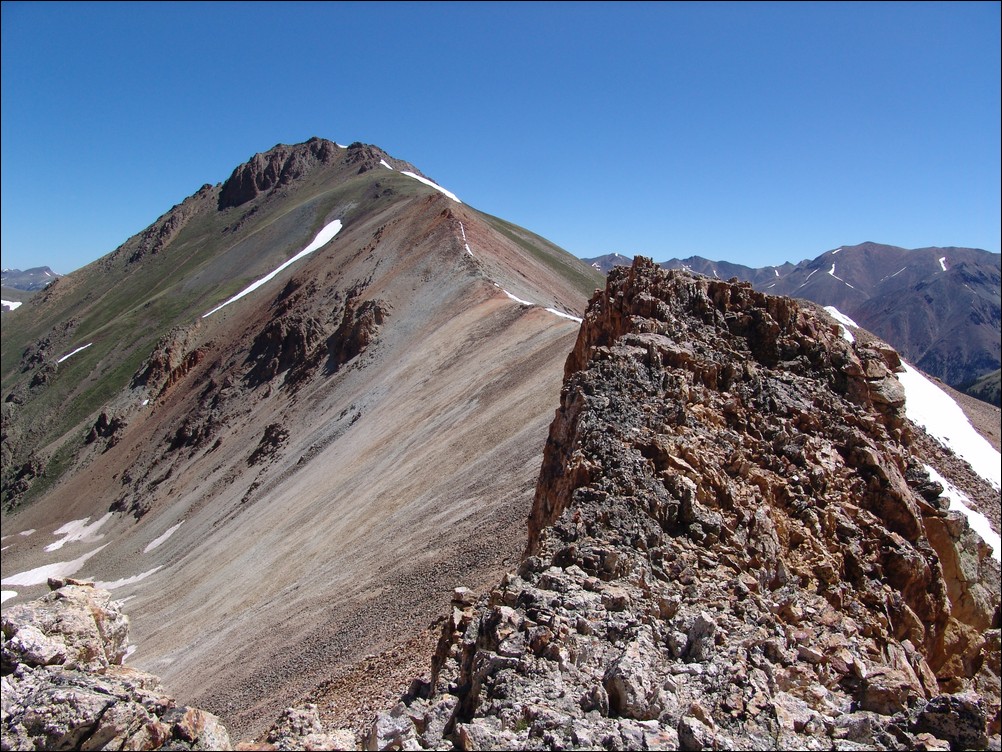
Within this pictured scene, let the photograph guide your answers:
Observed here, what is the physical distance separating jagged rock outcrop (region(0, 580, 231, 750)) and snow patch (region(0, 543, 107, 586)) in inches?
2053

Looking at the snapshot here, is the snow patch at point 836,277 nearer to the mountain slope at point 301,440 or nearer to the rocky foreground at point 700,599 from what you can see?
the mountain slope at point 301,440

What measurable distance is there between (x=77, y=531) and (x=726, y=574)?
6887 centimetres

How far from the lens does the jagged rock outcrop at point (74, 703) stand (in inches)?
273

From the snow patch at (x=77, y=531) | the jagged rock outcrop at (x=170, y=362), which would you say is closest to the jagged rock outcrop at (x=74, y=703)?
the snow patch at (x=77, y=531)

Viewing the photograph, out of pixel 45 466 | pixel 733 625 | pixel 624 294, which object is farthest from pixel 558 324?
pixel 45 466

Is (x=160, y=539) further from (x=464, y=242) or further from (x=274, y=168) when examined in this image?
(x=274, y=168)

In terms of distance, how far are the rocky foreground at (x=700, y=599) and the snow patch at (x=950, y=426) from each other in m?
20.1

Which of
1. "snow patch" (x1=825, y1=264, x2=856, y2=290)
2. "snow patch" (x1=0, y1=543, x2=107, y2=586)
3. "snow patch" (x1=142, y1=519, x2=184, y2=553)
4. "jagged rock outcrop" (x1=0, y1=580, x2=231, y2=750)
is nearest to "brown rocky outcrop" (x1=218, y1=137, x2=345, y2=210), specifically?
"snow patch" (x1=0, y1=543, x2=107, y2=586)

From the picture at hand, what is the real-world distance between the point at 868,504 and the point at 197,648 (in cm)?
2588

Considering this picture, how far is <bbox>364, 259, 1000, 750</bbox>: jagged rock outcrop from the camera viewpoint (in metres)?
6.95

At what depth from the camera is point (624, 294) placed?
725 inches

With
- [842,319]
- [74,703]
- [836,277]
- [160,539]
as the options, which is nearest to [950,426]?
[842,319]

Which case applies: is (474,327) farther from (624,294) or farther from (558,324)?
(624,294)

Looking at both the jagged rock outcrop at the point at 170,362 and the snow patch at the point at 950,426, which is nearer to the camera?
the snow patch at the point at 950,426
